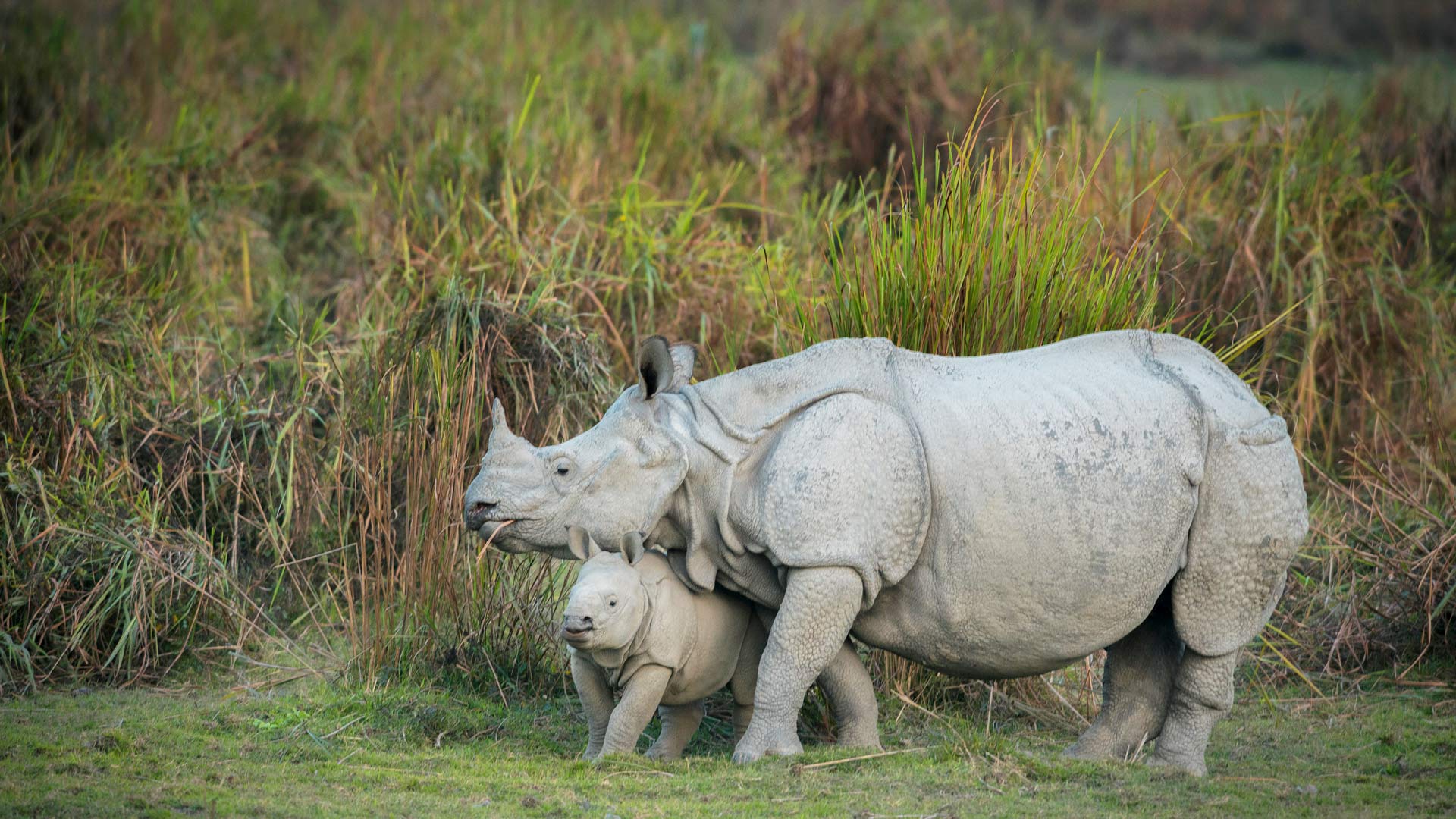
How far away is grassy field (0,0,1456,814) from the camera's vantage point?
17.3ft

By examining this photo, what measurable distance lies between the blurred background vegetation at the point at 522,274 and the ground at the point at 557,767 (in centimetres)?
31

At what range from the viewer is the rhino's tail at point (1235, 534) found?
4816 mm

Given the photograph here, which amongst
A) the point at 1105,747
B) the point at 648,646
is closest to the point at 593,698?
the point at 648,646

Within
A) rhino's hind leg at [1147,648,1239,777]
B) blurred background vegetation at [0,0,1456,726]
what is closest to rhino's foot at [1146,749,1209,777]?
rhino's hind leg at [1147,648,1239,777]

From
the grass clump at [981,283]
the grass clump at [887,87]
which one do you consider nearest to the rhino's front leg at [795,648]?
the grass clump at [981,283]

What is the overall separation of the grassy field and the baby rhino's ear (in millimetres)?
605

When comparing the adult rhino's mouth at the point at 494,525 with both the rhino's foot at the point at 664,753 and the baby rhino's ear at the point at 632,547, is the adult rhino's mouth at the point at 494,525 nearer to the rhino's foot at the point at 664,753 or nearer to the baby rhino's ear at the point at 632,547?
the baby rhino's ear at the point at 632,547

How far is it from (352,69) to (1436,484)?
7625mm

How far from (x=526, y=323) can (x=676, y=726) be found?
237cm

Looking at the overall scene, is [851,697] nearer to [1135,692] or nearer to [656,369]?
[1135,692]

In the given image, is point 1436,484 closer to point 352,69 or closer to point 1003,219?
point 1003,219

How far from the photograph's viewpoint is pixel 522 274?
7.71 meters

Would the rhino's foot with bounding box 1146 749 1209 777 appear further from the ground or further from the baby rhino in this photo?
the baby rhino

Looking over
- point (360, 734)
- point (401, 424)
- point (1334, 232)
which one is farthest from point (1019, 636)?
point (1334, 232)
